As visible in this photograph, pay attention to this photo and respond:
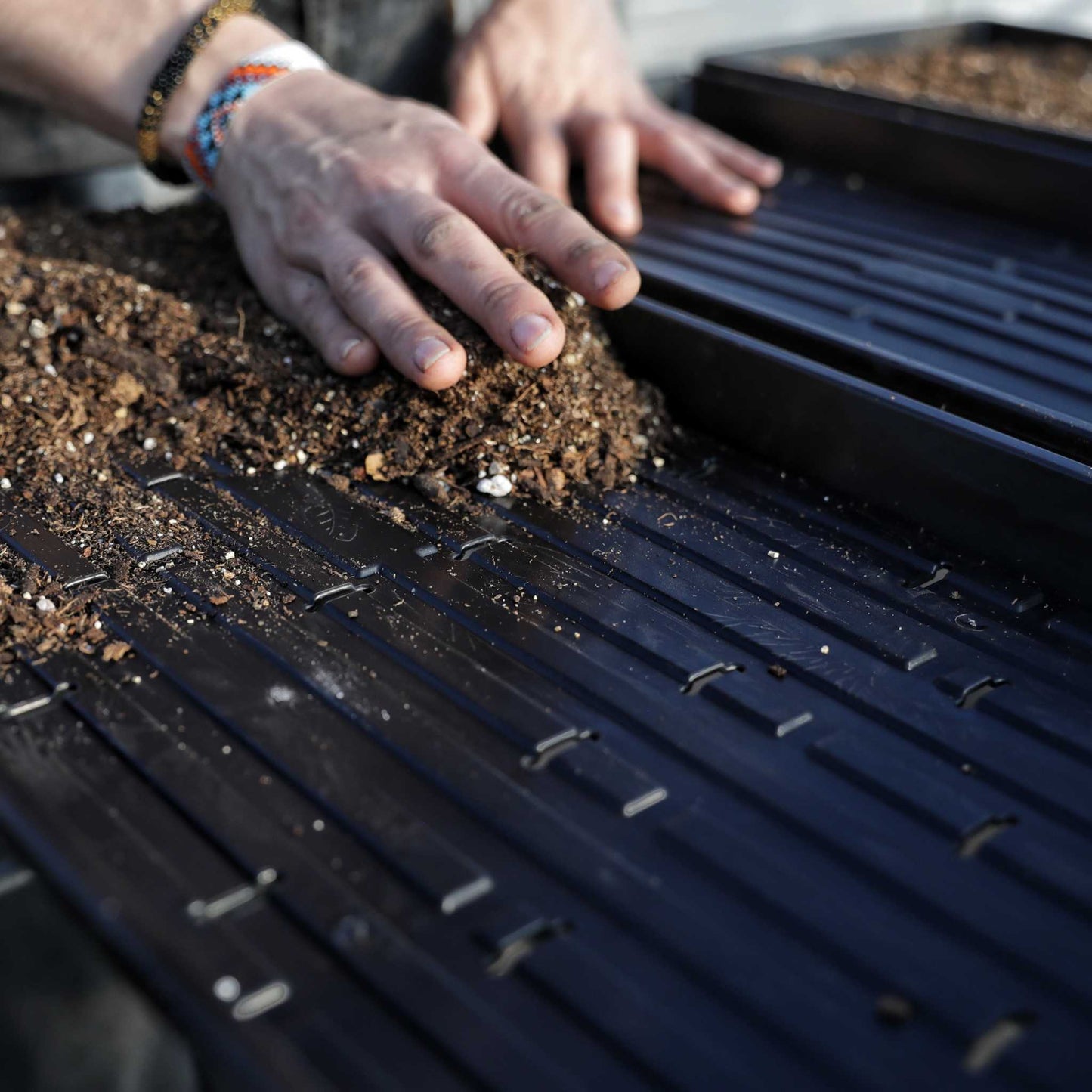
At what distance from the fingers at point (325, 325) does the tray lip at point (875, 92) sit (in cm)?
134

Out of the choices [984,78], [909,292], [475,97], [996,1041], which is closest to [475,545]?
[996,1041]

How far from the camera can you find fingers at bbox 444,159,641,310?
1.43m

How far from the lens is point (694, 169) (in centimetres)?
209

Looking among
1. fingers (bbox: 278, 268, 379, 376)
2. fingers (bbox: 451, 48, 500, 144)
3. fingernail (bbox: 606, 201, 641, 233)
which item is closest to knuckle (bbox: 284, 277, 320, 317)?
fingers (bbox: 278, 268, 379, 376)

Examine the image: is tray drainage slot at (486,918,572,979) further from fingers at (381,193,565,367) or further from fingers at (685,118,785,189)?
fingers at (685,118,785,189)

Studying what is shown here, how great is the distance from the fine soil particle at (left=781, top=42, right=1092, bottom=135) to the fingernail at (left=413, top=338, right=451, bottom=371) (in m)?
1.44

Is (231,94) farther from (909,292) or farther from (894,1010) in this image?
(894,1010)

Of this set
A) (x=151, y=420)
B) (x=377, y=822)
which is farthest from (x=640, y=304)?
(x=377, y=822)

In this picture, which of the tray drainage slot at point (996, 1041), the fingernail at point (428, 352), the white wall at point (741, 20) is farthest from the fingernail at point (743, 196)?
the tray drainage slot at point (996, 1041)

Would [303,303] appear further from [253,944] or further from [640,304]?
[253,944]

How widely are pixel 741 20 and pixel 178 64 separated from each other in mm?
2324

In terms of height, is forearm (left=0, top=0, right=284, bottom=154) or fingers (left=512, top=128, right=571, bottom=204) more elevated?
forearm (left=0, top=0, right=284, bottom=154)

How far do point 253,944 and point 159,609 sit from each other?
44 cm

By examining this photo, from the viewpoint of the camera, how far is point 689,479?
56.8 inches
